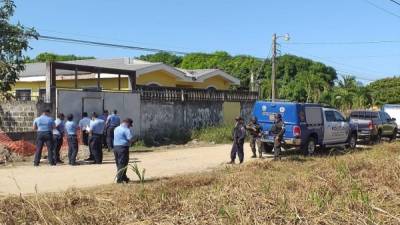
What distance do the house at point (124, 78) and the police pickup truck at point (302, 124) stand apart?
30.4 ft

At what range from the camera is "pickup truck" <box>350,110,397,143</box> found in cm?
2675

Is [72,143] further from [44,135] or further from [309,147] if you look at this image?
[309,147]

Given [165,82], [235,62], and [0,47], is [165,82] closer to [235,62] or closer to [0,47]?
[0,47]

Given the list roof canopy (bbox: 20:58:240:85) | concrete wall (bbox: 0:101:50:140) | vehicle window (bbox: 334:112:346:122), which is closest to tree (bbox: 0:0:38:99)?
concrete wall (bbox: 0:101:50:140)

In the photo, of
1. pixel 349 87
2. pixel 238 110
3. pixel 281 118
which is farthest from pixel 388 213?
pixel 349 87

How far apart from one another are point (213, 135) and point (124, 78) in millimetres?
6085

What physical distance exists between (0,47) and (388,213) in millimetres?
18032

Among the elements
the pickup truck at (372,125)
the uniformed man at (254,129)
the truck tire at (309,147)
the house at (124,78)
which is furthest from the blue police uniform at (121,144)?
the pickup truck at (372,125)

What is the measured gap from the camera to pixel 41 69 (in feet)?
113

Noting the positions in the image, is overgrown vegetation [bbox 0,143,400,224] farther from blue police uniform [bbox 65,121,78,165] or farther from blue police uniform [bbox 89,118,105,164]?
blue police uniform [bbox 89,118,105,164]

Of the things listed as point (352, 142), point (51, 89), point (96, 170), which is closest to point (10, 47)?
point (51, 89)

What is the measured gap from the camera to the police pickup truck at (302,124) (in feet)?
65.1

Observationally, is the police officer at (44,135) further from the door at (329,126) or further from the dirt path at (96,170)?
the door at (329,126)

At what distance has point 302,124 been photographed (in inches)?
786
